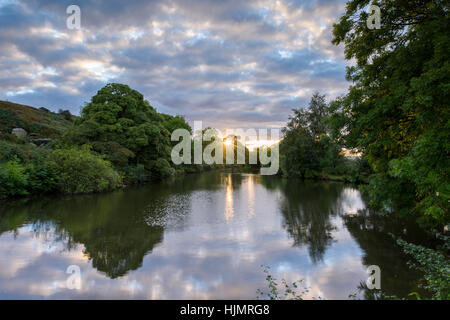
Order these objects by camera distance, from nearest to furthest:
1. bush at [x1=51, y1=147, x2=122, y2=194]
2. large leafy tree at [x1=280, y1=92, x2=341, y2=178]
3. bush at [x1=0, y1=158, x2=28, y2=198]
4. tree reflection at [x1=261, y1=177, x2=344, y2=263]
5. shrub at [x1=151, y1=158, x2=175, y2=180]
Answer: tree reflection at [x1=261, y1=177, x2=344, y2=263] < bush at [x1=0, y1=158, x2=28, y2=198] < bush at [x1=51, y1=147, x2=122, y2=194] < shrub at [x1=151, y1=158, x2=175, y2=180] < large leafy tree at [x1=280, y1=92, x2=341, y2=178]

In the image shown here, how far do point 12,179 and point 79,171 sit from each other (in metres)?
3.97

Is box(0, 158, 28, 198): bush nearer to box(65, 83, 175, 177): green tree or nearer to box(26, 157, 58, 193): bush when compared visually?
box(26, 157, 58, 193): bush

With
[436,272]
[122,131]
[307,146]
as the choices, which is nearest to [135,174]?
[122,131]

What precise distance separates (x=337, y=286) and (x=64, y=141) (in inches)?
952

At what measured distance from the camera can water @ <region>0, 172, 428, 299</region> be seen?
6.17 metres

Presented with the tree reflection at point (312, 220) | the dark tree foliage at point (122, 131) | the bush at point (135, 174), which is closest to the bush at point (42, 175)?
the dark tree foliage at point (122, 131)

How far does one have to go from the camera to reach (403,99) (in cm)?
625

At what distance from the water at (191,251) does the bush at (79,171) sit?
4.22 metres

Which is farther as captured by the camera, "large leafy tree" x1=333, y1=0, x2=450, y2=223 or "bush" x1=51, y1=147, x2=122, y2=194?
"bush" x1=51, y1=147, x2=122, y2=194

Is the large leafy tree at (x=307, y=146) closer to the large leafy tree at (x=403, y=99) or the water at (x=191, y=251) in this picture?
the water at (x=191, y=251)

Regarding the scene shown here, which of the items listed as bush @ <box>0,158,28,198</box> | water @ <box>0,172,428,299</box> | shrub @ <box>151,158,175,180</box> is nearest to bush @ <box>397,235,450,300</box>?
water @ <box>0,172,428,299</box>

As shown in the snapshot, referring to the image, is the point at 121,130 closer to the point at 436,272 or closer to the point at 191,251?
the point at 191,251

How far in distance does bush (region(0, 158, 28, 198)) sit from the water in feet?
5.62
